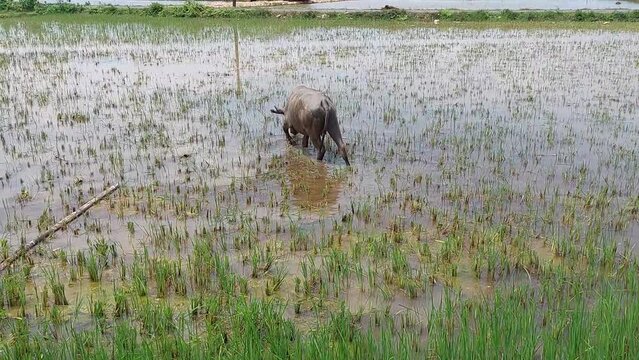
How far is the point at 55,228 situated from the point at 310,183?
2489 mm

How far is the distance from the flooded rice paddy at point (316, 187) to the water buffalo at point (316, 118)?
270 millimetres

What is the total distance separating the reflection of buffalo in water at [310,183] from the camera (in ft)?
17.1

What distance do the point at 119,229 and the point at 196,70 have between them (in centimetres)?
809

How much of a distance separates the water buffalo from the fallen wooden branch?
222 cm

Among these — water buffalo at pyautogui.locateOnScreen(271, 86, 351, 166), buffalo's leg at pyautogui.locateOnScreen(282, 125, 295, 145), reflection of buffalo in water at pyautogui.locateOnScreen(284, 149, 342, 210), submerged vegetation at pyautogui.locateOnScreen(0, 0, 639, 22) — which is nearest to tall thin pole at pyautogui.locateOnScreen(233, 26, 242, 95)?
buffalo's leg at pyautogui.locateOnScreen(282, 125, 295, 145)

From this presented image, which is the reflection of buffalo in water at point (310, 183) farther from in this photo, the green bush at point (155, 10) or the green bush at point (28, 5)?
the green bush at point (28, 5)

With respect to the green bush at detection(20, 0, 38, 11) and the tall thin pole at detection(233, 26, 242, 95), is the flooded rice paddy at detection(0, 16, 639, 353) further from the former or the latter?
the green bush at detection(20, 0, 38, 11)

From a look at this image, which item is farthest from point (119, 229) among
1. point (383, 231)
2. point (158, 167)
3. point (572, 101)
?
point (572, 101)

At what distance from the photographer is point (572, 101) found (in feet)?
28.8

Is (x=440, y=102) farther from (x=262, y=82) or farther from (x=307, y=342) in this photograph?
(x=307, y=342)

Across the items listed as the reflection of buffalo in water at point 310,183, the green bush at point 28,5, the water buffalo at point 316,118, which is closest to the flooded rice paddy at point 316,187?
the reflection of buffalo in water at point 310,183

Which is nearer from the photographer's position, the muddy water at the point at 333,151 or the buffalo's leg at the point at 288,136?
the muddy water at the point at 333,151

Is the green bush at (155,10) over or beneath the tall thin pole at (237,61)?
over

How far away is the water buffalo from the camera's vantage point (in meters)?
6.10
